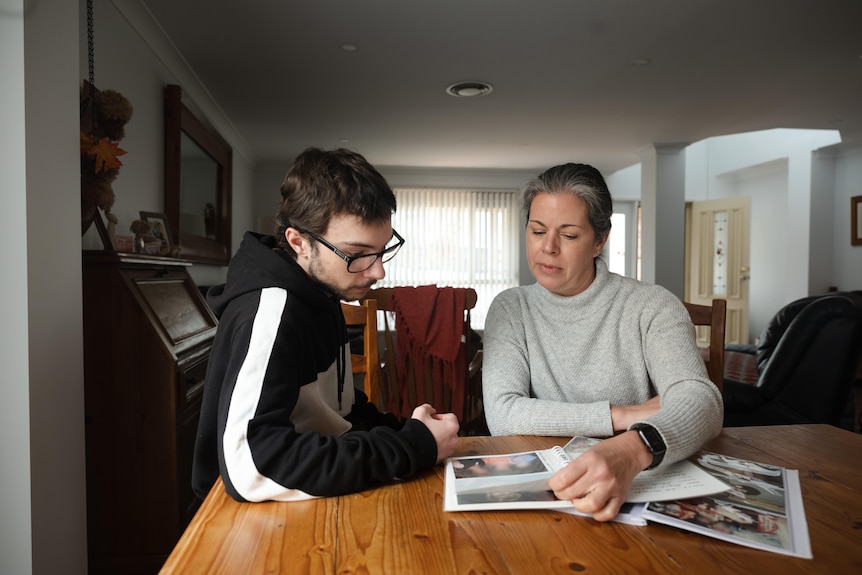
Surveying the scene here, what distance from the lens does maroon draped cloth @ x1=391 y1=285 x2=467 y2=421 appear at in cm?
211

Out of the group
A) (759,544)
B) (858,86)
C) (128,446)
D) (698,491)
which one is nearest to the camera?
(759,544)

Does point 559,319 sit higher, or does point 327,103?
point 327,103

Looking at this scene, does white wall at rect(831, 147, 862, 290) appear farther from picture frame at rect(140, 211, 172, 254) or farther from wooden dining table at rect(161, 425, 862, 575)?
picture frame at rect(140, 211, 172, 254)

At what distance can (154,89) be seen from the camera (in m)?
3.18

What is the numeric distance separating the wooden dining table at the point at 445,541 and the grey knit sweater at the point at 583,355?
386 millimetres

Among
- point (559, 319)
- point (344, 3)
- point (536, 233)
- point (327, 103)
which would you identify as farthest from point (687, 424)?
point (327, 103)

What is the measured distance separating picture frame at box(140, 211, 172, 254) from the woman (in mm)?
1903

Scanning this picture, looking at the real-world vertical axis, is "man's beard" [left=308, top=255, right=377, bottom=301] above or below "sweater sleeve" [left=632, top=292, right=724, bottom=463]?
above

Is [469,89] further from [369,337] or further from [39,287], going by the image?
[39,287]

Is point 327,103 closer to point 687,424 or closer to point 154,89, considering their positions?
point 154,89

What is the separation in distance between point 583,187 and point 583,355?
16.7 inches

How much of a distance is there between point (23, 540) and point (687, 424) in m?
1.44

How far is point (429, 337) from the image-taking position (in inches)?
83.1

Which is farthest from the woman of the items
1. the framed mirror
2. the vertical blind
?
the vertical blind
